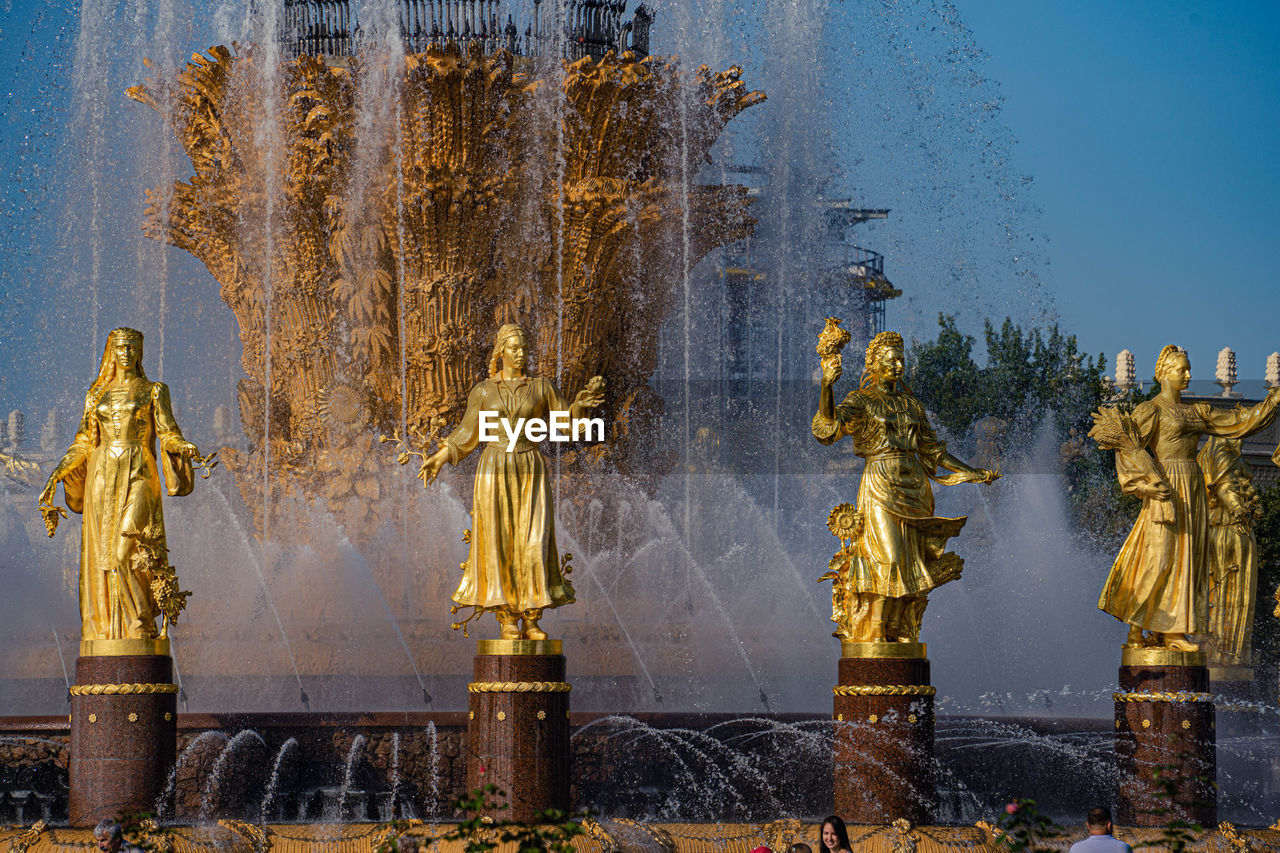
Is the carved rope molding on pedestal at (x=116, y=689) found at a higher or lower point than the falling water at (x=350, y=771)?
higher

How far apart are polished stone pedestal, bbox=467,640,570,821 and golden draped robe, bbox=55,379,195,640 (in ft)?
7.06

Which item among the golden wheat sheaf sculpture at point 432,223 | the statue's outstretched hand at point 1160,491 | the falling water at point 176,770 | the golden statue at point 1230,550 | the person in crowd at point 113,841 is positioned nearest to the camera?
the person in crowd at point 113,841

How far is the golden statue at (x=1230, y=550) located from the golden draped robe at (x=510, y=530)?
4.92 metres

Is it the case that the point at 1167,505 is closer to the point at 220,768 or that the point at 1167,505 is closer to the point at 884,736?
the point at 884,736

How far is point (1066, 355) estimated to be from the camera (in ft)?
114

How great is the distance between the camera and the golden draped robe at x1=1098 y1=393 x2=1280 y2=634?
11375 mm

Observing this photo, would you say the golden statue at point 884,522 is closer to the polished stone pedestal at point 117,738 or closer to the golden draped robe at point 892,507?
the golden draped robe at point 892,507

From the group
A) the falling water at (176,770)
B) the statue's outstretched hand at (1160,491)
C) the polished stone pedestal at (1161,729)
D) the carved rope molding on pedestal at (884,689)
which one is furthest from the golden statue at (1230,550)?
the falling water at (176,770)

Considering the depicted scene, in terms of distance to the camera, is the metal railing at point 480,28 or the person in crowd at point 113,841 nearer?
the person in crowd at point 113,841

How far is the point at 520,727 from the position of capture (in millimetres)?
10539

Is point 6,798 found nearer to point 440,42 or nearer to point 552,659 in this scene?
point 552,659

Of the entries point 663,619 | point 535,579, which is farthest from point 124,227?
point 535,579

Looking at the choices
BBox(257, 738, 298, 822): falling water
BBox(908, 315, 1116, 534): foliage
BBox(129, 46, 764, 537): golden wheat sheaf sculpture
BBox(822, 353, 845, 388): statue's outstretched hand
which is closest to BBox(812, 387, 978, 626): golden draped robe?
BBox(822, 353, 845, 388): statue's outstretched hand

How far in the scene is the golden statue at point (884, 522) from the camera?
36.4ft
